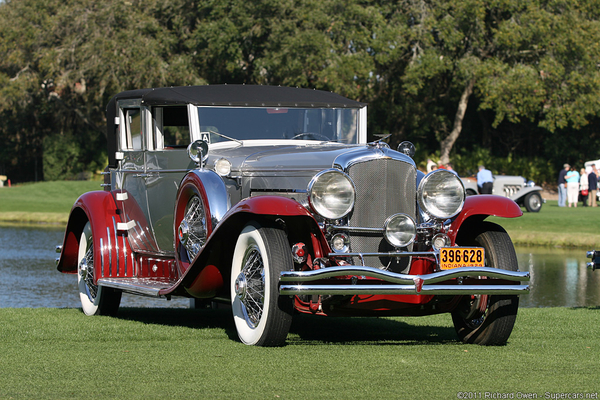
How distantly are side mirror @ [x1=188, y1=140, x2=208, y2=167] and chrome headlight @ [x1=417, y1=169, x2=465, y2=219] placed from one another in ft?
5.87

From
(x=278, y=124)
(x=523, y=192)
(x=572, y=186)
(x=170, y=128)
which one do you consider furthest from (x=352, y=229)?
(x=572, y=186)

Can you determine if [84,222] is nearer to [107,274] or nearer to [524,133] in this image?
[107,274]

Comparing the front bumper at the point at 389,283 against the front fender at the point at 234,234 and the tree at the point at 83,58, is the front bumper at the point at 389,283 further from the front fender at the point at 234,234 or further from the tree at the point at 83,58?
the tree at the point at 83,58

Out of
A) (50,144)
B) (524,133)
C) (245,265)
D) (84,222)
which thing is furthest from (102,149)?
(245,265)

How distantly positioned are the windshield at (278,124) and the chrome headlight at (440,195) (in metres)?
1.61

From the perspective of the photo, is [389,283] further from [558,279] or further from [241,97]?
[558,279]

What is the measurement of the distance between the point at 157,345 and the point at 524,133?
3706cm

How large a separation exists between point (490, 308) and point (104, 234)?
12.4ft

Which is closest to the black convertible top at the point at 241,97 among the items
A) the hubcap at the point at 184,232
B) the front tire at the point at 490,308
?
the hubcap at the point at 184,232

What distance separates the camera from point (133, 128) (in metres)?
7.73

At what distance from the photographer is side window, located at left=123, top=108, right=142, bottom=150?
7.52m

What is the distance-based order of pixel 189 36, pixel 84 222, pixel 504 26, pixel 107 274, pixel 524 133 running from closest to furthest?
pixel 107 274, pixel 84 222, pixel 504 26, pixel 189 36, pixel 524 133

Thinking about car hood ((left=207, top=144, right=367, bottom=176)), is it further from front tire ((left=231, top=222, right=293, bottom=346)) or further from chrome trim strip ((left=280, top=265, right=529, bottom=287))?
chrome trim strip ((left=280, top=265, right=529, bottom=287))

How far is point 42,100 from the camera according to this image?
4122 centimetres
